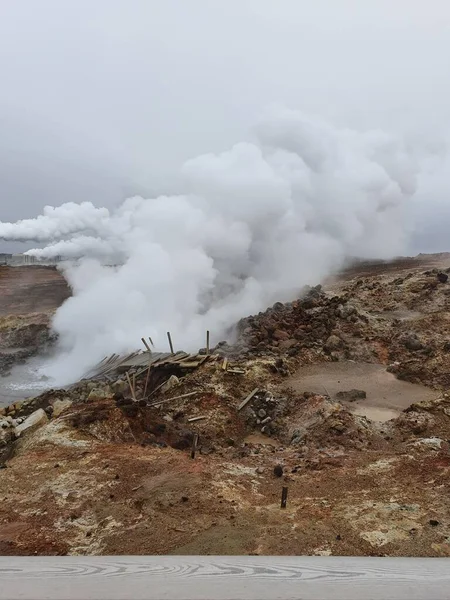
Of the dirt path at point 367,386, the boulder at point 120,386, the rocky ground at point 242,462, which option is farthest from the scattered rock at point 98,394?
the dirt path at point 367,386

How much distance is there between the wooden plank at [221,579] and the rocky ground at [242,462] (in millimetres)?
3259

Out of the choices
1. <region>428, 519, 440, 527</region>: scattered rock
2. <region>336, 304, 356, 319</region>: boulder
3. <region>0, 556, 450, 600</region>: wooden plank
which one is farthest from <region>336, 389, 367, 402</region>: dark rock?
<region>0, 556, 450, 600</region>: wooden plank

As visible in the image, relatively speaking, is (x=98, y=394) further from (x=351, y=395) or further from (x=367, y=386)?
(x=367, y=386)

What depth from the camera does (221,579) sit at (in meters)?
1.21

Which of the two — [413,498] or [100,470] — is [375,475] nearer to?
[413,498]

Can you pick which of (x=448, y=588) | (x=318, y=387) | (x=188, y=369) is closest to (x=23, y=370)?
(x=188, y=369)

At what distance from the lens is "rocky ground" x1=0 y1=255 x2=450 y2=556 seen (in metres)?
4.53

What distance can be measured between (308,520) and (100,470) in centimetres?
333

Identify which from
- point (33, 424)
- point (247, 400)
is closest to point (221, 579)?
point (33, 424)

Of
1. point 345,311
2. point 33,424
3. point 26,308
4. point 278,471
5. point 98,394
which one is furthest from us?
point 26,308

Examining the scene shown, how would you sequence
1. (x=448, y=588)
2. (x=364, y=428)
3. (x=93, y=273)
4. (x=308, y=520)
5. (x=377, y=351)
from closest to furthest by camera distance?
(x=448, y=588), (x=308, y=520), (x=364, y=428), (x=377, y=351), (x=93, y=273)

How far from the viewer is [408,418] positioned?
8766mm

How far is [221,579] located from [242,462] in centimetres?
618

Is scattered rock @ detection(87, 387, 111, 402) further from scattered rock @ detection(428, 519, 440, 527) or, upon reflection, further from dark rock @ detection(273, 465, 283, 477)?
scattered rock @ detection(428, 519, 440, 527)
